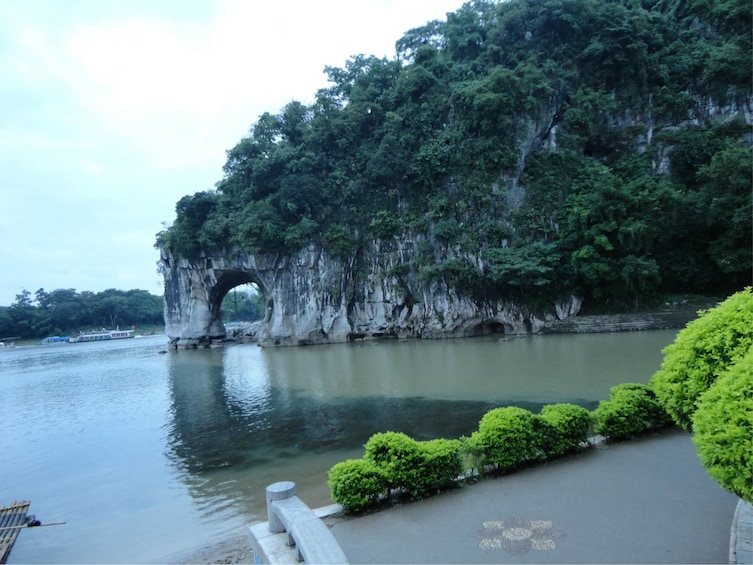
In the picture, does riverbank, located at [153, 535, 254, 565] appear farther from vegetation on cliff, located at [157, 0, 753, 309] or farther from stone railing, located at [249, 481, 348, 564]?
vegetation on cliff, located at [157, 0, 753, 309]

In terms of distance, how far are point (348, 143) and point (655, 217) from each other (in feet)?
64.0

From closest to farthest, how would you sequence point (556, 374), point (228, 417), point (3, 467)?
1. point (3, 467)
2. point (228, 417)
3. point (556, 374)

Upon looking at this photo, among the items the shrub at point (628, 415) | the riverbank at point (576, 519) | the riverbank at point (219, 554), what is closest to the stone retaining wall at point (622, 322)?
the shrub at point (628, 415)

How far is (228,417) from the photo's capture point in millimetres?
10859

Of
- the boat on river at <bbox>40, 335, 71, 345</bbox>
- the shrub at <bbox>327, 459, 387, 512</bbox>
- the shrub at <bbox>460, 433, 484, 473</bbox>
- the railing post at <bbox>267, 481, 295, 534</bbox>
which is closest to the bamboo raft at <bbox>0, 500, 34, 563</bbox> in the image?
the railing post at <bbox>267, 481, 295, 534</bbox>

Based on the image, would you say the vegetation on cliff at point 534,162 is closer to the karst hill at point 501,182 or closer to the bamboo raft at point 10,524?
the karst hill at point 501,182

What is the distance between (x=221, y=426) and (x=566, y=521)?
8.34m

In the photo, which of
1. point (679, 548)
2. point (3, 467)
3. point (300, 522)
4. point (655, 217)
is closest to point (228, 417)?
point (3, 467)

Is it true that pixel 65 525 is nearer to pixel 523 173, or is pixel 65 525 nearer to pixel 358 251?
pixel 358 251

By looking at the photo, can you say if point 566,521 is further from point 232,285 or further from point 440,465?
point 232,285

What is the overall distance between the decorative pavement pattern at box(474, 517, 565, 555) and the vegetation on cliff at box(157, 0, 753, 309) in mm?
21482

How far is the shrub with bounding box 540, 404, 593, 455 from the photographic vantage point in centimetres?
506

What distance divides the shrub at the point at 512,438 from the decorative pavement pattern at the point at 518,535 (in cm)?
99

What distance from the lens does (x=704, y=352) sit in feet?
11.1
